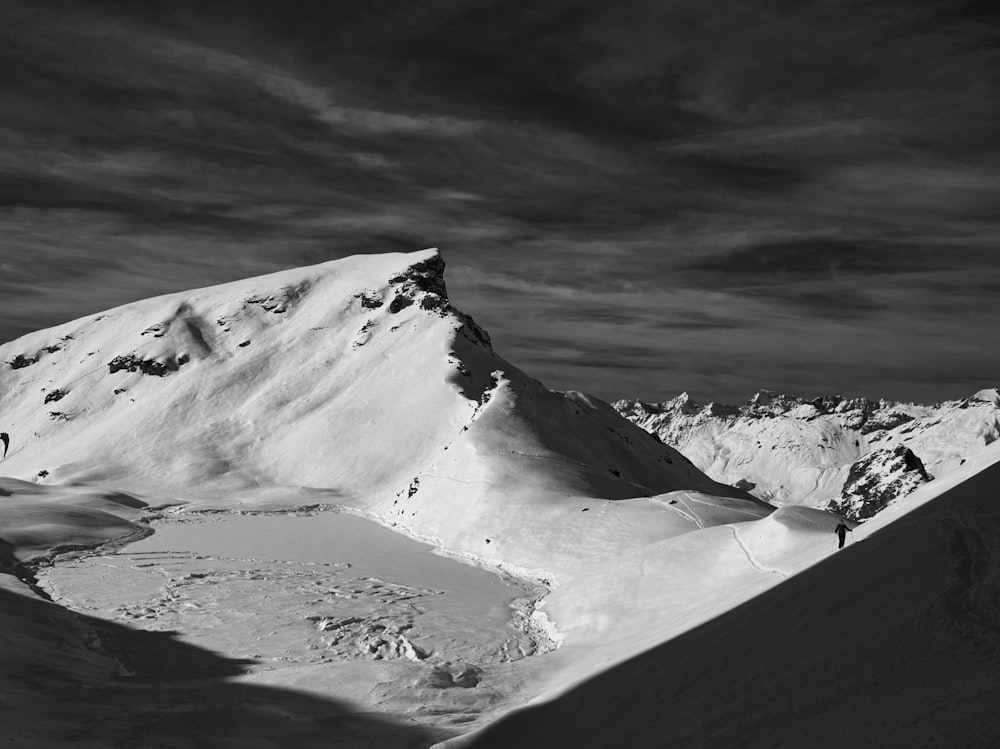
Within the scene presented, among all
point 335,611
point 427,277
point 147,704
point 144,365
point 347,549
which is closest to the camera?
point 147,704

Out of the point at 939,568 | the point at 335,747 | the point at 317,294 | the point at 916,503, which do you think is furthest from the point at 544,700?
the point at 317,294

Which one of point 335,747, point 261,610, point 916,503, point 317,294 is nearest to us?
point 335,747

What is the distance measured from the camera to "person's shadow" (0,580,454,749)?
67.4 feet

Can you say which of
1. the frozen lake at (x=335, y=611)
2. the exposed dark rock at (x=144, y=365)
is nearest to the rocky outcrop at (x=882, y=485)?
the frozen lake at (x=335, y=611)

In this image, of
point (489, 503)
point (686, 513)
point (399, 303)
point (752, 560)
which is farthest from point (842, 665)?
point (399, 303)

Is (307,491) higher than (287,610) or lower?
higher

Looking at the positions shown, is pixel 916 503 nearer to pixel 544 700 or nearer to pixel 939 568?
pixel 939 568

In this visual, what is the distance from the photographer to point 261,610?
3716cm

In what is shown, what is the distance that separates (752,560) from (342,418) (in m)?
100

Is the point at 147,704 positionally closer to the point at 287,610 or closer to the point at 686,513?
the point at 287,610

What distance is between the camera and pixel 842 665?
1497 cm

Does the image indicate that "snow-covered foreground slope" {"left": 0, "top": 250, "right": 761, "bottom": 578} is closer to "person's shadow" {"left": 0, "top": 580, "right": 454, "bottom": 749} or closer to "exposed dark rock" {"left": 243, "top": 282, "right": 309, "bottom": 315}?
"exposed dark rock" {"left": 243, "top": 282, "right": 309, "bottom": 315}

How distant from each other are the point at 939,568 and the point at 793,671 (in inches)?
157

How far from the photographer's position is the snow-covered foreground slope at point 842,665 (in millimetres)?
11984
